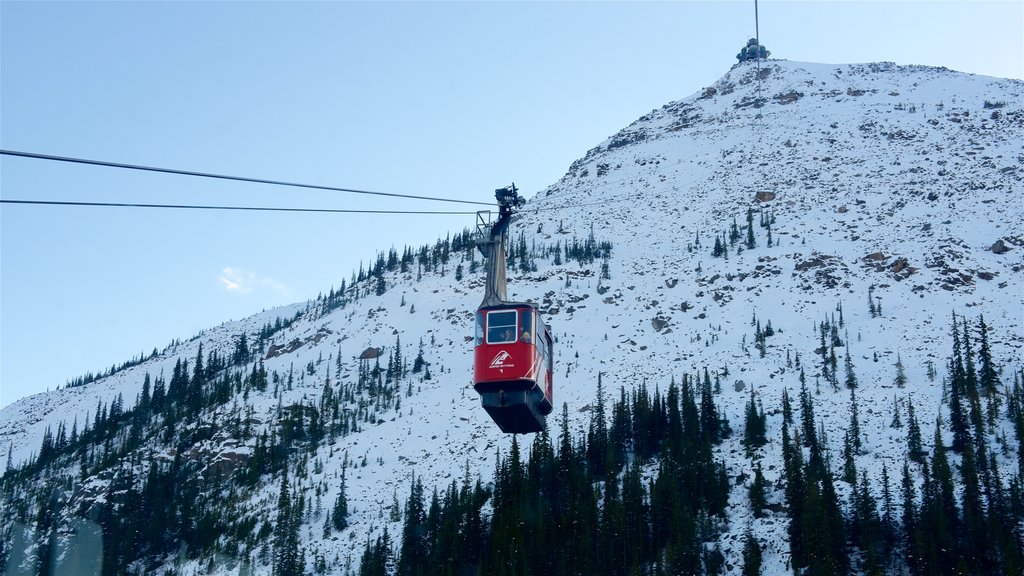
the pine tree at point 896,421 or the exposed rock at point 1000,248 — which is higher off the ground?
the exposed rock at point 1000,248

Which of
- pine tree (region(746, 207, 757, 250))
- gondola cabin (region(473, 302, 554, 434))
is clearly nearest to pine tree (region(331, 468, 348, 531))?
pine tree (region(746, 207, 757, 250))

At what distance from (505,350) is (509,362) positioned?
494 mm

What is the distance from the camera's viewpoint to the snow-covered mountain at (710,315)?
381ft

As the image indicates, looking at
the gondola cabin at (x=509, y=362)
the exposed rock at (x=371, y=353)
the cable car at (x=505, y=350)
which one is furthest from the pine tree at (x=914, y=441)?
the exposed rock at (x=371, y=353)

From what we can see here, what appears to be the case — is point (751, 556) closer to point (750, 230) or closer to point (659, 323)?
point (659, 323)

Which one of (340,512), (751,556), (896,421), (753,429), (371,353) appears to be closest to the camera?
(751,556)

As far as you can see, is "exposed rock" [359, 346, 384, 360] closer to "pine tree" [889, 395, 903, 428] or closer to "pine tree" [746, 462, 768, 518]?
"pine tree" [746, 462, 768, 518]

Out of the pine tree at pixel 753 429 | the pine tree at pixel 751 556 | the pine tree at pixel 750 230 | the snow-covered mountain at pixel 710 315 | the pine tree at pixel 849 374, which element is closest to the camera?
the pine tree at pixel 751 556

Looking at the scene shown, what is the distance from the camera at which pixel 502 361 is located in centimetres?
3572

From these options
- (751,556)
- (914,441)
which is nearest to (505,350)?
(751,556)

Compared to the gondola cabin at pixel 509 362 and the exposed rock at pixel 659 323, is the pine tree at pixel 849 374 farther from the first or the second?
the gondola cabin at pixel 509 362

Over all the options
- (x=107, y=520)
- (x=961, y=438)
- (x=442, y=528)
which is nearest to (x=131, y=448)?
(x=107, y=520)

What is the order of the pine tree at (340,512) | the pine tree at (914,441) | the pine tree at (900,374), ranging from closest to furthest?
the pine tree at (914,441) → the pine tree at (900,374) → the pine tree at (340,512)

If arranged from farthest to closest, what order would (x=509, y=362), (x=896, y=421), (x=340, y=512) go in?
(x=340, y=512), (x=896, y=421), (x=509, y=362)
